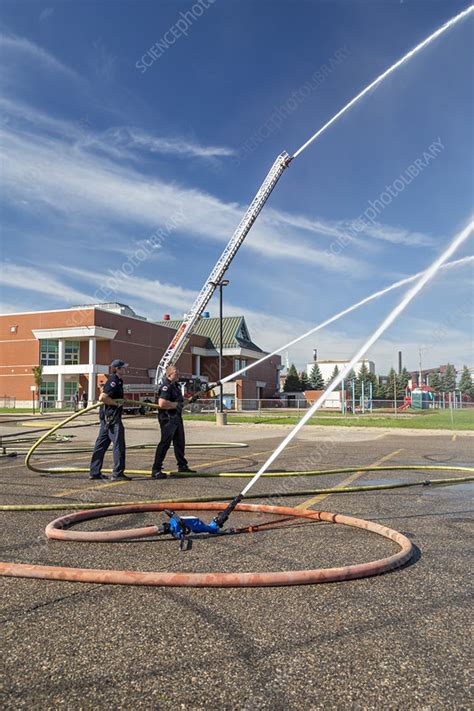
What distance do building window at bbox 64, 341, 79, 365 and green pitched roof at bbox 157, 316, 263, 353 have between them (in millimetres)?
18993

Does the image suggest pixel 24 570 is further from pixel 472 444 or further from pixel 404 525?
pixel 472 444

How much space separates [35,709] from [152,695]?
1.55 ft

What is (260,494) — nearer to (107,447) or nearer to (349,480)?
(349,480)

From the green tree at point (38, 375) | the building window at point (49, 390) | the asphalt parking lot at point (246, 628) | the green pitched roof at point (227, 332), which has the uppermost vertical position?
the green pitched roof at point (227, 332)

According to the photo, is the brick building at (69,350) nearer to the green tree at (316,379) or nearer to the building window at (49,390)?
the building window at (49,390)

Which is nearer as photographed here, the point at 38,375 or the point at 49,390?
the point at 38,375

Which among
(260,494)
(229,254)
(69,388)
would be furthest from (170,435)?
(69,388)

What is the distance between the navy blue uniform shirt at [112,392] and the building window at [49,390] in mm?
44358

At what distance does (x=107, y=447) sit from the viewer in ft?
28.6

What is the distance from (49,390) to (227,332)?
26.7m

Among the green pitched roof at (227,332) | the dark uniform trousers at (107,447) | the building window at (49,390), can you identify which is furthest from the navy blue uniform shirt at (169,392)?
the green pitched roof at (227,332)

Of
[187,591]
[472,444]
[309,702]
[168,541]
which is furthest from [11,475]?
[472,444]

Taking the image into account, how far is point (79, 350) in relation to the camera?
52.4 m

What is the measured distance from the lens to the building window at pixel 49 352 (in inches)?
2024
